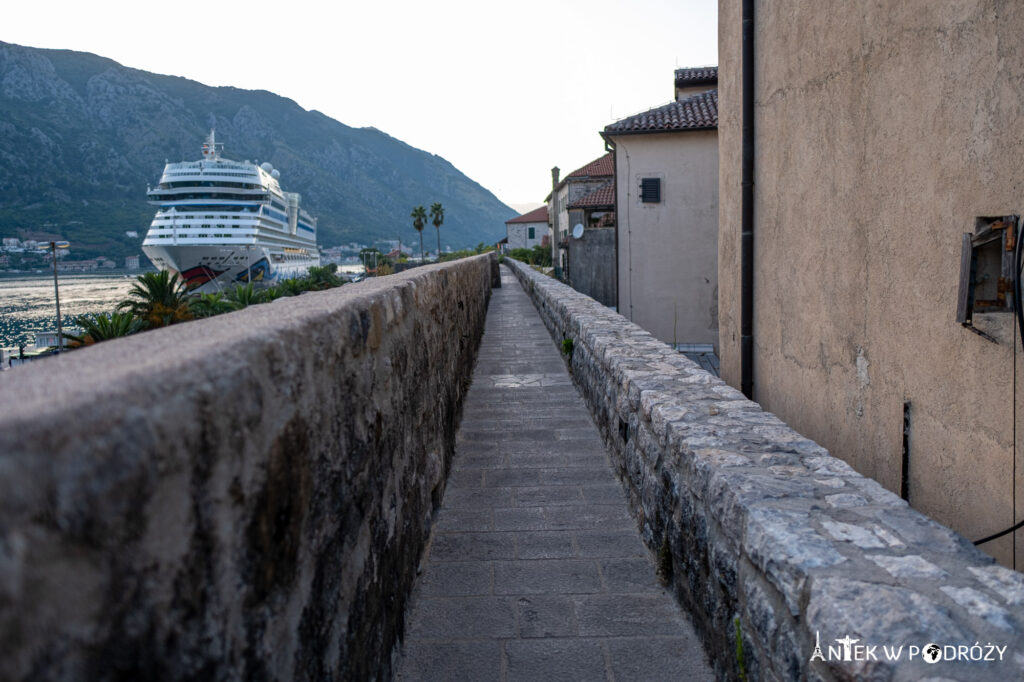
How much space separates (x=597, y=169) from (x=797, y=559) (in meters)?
46.9

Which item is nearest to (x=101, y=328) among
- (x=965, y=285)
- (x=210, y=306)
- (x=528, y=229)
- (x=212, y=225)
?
(x=210, y=306)

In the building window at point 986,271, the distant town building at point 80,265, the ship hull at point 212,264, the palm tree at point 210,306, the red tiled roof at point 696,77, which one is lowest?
the palm tree at point 210,306

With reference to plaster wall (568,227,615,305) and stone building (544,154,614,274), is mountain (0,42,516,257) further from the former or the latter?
plaster wall (568,227,615,305)

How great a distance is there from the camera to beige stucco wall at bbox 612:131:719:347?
17391 millimetres

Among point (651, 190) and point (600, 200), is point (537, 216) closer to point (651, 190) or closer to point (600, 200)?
point (600, 200)

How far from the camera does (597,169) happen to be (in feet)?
153

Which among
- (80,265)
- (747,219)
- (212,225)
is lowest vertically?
(747,219)

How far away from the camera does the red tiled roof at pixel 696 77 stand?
20.8m

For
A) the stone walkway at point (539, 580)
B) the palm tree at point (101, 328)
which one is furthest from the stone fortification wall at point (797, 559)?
the palm tree at point (101, 328)

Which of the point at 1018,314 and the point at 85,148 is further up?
the point at 85,148

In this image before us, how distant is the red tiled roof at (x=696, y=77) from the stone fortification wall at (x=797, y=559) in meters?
19.5

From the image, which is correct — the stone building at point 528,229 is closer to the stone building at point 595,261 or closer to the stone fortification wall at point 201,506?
the stone building at point 595,261

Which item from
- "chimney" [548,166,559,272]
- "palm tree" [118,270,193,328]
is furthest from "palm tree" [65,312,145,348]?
"chimney" [548,166,559,272]

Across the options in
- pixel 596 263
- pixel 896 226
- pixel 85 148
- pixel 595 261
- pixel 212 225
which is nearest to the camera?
pixel 896 226
